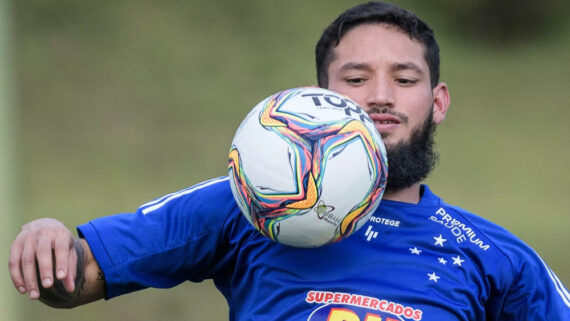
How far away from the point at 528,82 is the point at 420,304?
5.56 metres

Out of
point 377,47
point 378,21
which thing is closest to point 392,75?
point 377,47

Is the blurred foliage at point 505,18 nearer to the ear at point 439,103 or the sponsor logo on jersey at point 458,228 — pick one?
the ear at point 439,103

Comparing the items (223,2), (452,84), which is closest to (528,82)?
(452,84)

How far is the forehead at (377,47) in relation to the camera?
7.30 ft

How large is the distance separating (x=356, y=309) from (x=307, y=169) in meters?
0.42

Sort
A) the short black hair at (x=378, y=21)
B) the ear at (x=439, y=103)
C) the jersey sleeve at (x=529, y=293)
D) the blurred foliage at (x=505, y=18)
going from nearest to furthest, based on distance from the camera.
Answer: the jersey sleeve at (x=529, y=293) < the short black hair at (x=378, y=21) < the ear at (x=439, y=103) < the blurred foliage at (x=505, y=18)

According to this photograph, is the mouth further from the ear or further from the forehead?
the ear

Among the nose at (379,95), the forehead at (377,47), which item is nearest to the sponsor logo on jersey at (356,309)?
the nose at (379,95)

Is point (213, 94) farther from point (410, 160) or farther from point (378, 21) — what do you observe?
point (410, 160)

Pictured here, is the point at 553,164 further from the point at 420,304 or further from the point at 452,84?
the point at 420,304

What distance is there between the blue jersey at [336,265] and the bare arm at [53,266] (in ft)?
0.14

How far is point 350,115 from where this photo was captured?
184cm

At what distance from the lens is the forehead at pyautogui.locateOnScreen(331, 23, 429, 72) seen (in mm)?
2225

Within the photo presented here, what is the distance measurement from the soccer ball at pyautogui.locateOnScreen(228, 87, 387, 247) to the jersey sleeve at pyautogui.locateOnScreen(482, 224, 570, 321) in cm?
49
